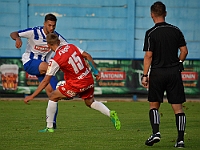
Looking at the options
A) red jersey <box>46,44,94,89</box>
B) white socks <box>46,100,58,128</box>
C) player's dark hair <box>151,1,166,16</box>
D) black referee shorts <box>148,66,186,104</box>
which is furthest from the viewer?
white socks <box>46,100,58,128</box>

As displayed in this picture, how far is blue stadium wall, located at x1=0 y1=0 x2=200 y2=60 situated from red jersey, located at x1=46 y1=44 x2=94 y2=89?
14043mm

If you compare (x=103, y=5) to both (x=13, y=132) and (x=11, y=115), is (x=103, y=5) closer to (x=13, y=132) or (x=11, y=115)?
(x=11, y=115)

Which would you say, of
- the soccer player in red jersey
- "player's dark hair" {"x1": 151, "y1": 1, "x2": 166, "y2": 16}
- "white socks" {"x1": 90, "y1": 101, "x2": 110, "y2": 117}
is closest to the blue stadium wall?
"white socks" {"x1": 90, "y1": 101, "x2": 110, "y2": 117}

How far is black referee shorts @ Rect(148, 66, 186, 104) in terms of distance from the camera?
900 cm

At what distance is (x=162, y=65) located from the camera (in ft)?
29.5

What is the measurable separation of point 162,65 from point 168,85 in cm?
31

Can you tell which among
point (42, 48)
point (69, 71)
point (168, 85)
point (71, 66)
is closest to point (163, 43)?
point (168, 85)

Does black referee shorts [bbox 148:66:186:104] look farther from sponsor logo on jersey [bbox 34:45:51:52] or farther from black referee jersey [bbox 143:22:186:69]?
sponsor logo on jersey [bbox 34:45:51:52]

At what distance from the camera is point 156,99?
9.05 metres

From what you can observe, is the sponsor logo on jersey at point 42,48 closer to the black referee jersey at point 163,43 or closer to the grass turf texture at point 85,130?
the grass turf texture at point 85,130

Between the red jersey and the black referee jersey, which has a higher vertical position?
the black referee jersey

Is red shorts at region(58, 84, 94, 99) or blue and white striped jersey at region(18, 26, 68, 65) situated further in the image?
blue and white striped jersey at region(18, 26, 68, 65)

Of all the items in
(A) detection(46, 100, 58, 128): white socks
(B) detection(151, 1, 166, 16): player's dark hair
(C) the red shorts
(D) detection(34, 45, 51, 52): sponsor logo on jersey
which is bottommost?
(A) detection(46, 100, 58, 128): white socks

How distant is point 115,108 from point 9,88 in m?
4.75
